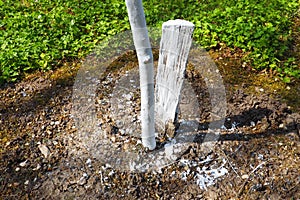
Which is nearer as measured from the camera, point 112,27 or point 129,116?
point 129,116

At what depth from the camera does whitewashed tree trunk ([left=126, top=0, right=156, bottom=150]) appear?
75.2 inches

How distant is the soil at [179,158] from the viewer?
2539 mm

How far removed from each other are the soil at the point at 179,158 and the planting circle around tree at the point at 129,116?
6 cm

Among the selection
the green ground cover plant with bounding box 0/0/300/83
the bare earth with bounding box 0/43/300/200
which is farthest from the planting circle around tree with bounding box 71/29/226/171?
the green ground cover plant with bounding box 0/0/300/83

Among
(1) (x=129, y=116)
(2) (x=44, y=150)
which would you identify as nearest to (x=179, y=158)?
(1) (x=129, y=116)

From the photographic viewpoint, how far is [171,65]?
8.30 feet

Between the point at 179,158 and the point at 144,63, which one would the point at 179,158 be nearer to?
the point at 179,158

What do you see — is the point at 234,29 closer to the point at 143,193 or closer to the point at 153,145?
the point at 153,145

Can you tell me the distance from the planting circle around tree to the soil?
55 mm

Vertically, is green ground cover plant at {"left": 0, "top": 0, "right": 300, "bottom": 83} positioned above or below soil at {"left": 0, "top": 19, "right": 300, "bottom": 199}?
above

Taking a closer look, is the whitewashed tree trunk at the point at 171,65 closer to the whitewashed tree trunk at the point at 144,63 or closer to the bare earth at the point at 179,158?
the whitewashed tree trunk at the point at 144,63

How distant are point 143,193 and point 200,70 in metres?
1.49

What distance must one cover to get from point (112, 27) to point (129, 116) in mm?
1504

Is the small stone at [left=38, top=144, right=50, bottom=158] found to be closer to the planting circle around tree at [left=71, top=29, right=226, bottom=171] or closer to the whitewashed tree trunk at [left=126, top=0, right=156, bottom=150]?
the planting circle around tree at [left=71, top=29, right=226, bottom=171]
